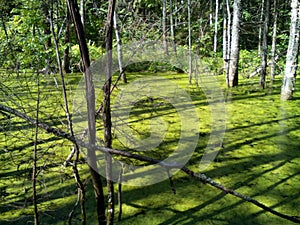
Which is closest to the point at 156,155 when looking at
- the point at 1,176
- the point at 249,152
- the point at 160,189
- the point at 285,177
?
the point at 160,189

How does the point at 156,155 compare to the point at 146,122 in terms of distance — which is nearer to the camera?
the point at 156,155

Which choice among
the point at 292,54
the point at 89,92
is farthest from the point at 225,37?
the point at 89,92

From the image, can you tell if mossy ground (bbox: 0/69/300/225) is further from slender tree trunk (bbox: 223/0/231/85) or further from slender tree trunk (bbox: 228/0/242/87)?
slender tree trunk (bbox: 223/0/231/85)

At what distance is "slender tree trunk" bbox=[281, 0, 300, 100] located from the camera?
539 cm

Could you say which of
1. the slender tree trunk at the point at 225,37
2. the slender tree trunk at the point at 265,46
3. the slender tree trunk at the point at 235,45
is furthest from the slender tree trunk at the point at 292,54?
the slender tree trunk at the point at 225,37

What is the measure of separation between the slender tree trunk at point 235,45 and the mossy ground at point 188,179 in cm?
257

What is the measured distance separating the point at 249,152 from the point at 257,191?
850 millimetres

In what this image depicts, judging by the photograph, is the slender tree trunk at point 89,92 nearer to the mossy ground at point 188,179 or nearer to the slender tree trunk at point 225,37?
the mossy ground at point 188,179

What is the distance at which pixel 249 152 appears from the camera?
3510 millimetres

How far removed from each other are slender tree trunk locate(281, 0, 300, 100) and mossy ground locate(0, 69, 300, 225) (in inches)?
42.0

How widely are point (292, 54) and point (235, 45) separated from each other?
1.71 metres

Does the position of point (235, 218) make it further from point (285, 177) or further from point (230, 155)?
point (230, 155)

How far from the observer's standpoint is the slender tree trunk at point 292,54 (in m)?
5.39

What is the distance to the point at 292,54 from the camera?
557cm
